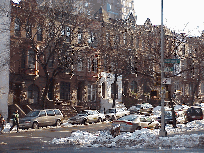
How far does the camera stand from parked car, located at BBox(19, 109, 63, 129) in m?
30.8

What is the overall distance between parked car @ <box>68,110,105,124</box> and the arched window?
8833 mm

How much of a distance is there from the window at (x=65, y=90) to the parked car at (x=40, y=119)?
13467mm

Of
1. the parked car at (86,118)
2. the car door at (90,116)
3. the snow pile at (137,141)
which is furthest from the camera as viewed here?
Result: the car door at (90,116)

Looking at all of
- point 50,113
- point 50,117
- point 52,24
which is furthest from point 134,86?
point 50,117

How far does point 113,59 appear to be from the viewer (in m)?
47.6

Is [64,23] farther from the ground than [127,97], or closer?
farther from the ground

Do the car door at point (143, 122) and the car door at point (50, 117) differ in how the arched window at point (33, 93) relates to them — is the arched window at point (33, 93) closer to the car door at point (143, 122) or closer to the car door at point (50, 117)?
the car door at point (50, 117)

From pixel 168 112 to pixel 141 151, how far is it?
19.4 meters

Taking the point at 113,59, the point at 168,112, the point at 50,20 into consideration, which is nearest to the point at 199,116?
the point at 168,112

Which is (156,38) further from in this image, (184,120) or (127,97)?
(127,97)

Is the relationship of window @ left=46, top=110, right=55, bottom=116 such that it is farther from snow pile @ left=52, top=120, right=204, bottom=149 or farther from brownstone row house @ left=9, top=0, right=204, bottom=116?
snow pile @ left=52, top=120, right=204, bottom=149

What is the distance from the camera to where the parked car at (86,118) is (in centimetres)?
3670

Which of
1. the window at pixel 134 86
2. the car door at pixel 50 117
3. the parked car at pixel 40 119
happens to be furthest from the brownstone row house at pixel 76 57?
the parked car at pixel 40 119

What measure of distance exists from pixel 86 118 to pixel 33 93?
405 inches
